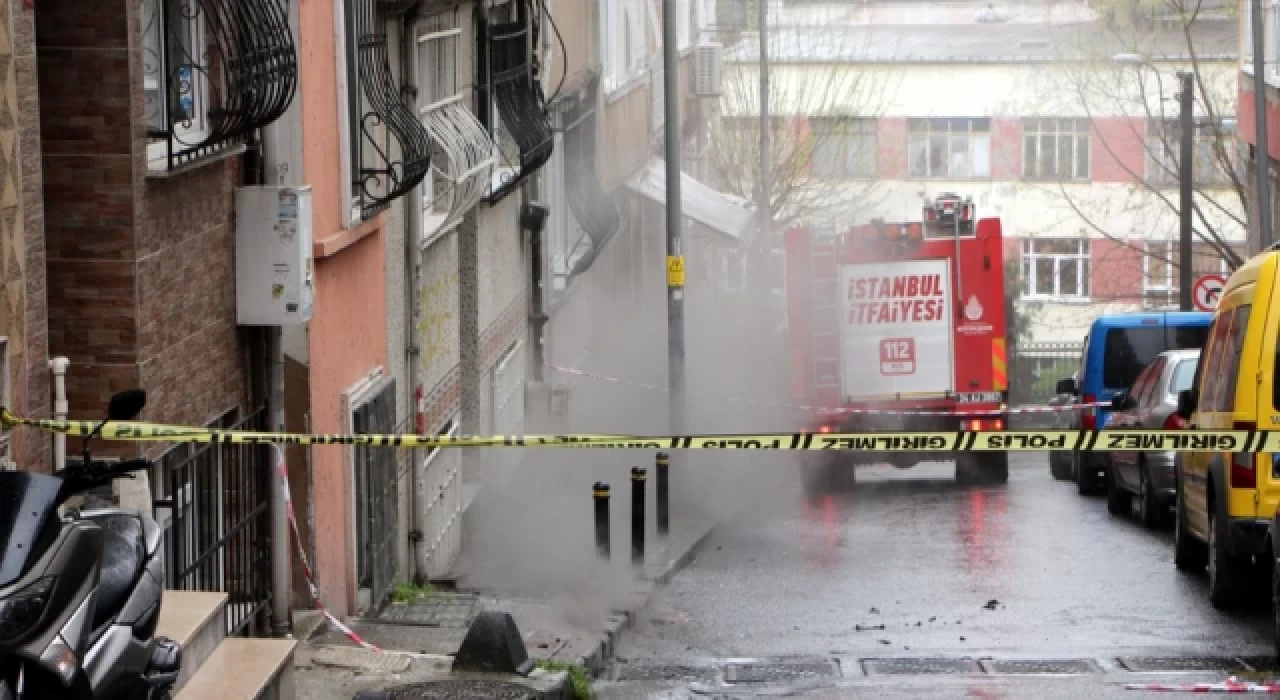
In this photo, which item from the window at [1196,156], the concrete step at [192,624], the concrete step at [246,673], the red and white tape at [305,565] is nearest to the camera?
the concrete step at [192,624]

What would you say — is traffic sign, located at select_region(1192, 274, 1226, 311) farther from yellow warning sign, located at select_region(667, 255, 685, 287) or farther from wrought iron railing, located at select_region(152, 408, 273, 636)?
wrought iron railing, located at select_region(152, 408, 273, 636)

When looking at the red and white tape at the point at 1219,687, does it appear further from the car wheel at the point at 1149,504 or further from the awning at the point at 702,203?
the awning at the point at 702,203

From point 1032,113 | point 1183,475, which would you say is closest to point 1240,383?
point 1183,475

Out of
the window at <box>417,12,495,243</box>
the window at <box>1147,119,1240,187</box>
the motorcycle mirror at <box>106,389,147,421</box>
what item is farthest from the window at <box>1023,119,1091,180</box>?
the motorcycle mirror at <box>106,389,147,421</box>

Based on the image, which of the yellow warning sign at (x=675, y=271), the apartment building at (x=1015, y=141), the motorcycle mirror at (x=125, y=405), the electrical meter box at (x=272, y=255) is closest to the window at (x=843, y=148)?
the apartment building at (x=1015, y=141)

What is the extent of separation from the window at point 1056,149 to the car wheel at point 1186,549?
126 ft

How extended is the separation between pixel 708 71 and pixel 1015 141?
14912 mm

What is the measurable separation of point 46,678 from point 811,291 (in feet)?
61.0

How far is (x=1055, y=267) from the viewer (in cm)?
5325

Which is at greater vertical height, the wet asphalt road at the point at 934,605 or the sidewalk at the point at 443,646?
the sidewalk at the point at 443,646

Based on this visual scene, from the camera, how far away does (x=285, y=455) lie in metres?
11.7

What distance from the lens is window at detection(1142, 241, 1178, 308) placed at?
49531 millimetres

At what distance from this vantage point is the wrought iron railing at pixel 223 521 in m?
9.57

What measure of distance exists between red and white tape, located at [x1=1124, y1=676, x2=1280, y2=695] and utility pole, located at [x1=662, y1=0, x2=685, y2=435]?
1174 centimetres
